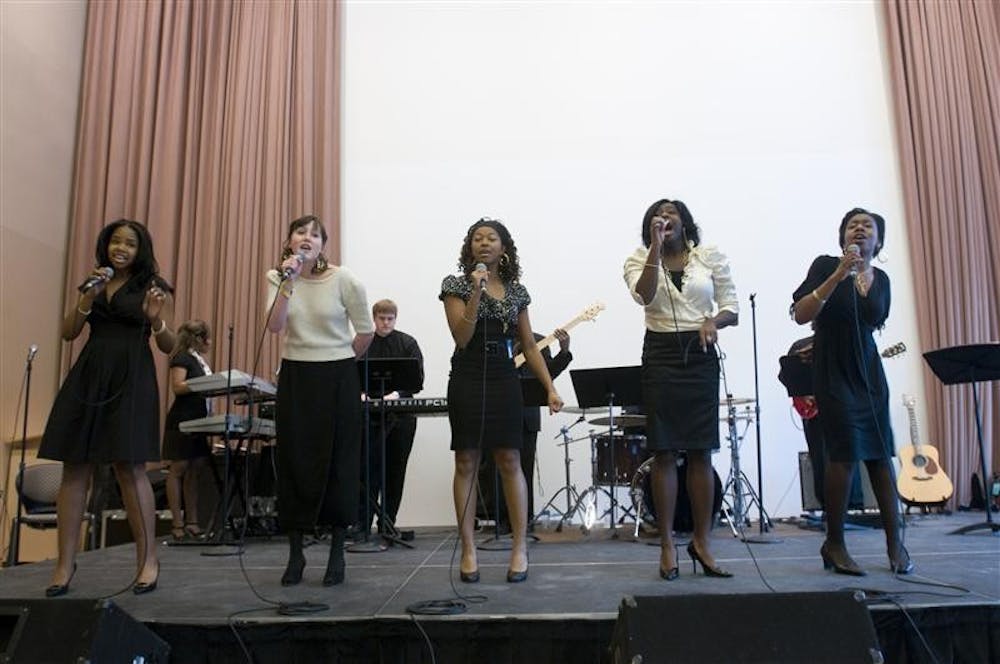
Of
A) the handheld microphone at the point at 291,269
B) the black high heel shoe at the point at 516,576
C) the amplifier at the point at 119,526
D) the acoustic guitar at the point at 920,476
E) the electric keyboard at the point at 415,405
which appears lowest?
the amplifier at the point at 119,526

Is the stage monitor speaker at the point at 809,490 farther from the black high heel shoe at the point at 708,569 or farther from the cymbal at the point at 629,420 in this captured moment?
the black high heel shoe at the point at 708,569

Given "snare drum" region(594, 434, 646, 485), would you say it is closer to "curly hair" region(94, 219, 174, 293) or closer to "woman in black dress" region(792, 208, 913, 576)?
"woman in black dress" region(792, 208, 913, 576)

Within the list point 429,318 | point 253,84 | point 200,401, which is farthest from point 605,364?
point 253,84

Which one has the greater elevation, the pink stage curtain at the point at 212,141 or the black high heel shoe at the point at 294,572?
the pink stage curtain at the point at 212,141

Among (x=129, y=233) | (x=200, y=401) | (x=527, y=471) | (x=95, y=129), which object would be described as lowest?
(x=527, y=471)

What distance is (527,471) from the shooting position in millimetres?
5699

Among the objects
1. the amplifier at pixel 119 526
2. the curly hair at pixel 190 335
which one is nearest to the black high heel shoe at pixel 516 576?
the curly hair at pixel 190 335

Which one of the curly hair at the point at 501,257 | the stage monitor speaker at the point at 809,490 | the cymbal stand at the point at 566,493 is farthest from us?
the cymbal stand at the point at 566,493

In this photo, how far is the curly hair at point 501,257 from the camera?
351 centimetres

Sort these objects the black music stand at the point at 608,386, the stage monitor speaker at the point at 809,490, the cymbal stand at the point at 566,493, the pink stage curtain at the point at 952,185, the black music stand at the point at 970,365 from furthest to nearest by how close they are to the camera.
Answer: the pink stage curtain at the point at 952,185, the cymbal stand at the point at 566,493, the stage monitor speaker at the point at 809,490, the black music stand at the point at 608,386, the black music stand at the point at 970,365

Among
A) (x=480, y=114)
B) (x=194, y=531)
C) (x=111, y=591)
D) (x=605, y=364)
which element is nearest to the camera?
(x=111, y=591)

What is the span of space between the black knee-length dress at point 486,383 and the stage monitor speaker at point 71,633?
1.49 m

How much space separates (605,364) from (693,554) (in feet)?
13.0

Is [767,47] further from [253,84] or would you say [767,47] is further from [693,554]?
[693,554]
